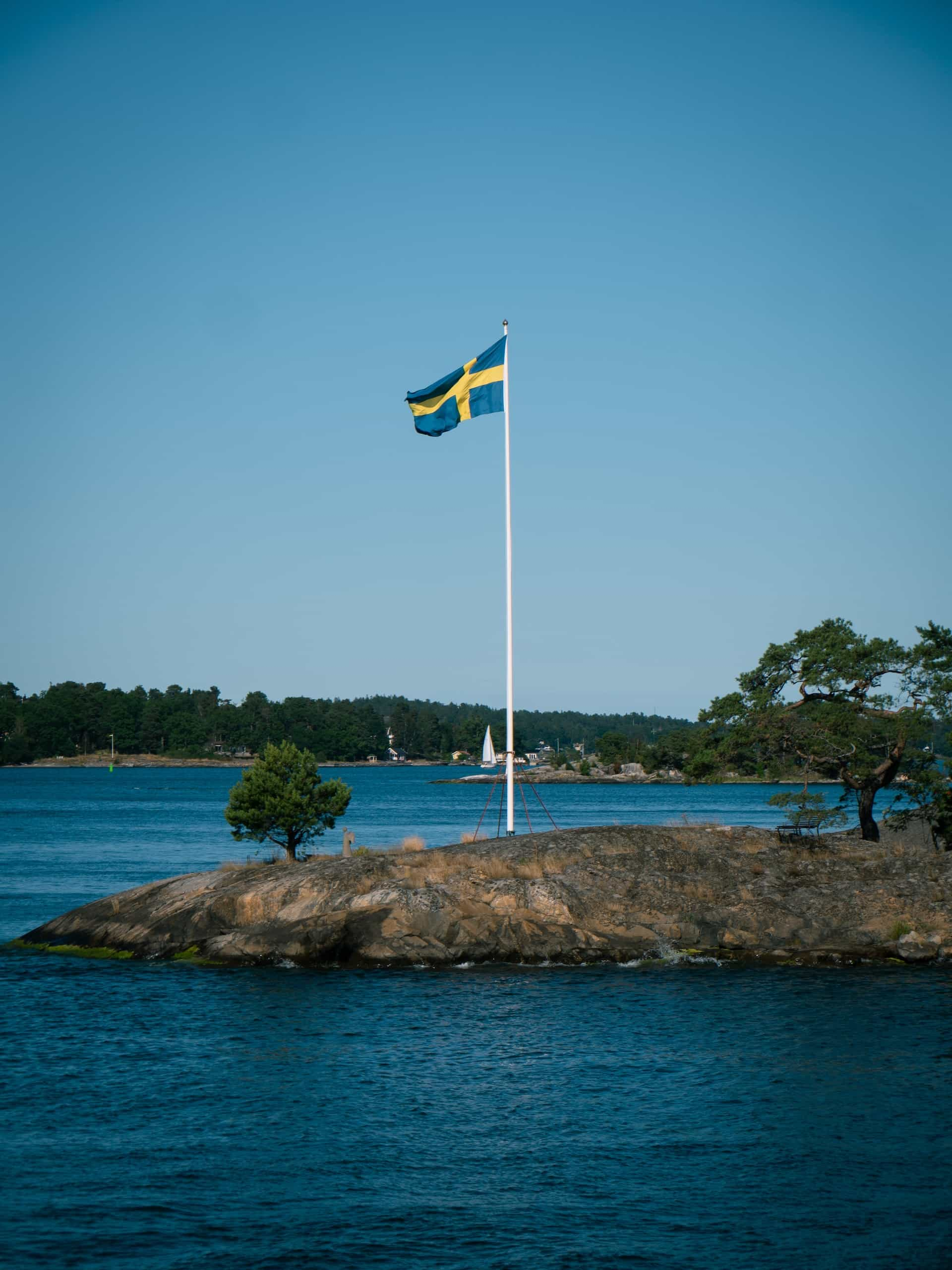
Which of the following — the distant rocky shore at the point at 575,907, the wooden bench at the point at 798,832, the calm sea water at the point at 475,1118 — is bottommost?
the calm sea water at the point at 475,1118

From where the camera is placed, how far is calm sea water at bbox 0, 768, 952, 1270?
1332 centimetres

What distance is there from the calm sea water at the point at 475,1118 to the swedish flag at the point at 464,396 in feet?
52.3

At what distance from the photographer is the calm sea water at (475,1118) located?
43.7 feet

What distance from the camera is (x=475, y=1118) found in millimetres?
17719

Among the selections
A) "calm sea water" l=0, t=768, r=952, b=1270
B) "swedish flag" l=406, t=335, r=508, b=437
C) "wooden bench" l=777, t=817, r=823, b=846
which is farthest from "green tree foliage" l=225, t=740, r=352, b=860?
"wooden bench" l=777, t=817, r=823, b=846

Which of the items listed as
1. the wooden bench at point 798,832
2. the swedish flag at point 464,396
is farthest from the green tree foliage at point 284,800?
the wooden bench at point 798,832

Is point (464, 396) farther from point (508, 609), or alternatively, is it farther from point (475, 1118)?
point (475, 1118)

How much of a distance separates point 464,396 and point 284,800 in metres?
14.8

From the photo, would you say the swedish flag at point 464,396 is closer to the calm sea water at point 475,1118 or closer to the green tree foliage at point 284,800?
the green tree foliage at point 284,800

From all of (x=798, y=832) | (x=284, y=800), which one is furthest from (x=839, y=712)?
(x=284, y=800)

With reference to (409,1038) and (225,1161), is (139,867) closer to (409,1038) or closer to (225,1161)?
(409,1038)

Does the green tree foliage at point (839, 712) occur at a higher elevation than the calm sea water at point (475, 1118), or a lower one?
higher

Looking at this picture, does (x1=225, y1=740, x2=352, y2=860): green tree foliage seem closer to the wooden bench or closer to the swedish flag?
→ the swedish flag

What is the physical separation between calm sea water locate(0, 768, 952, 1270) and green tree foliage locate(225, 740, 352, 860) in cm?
1012
